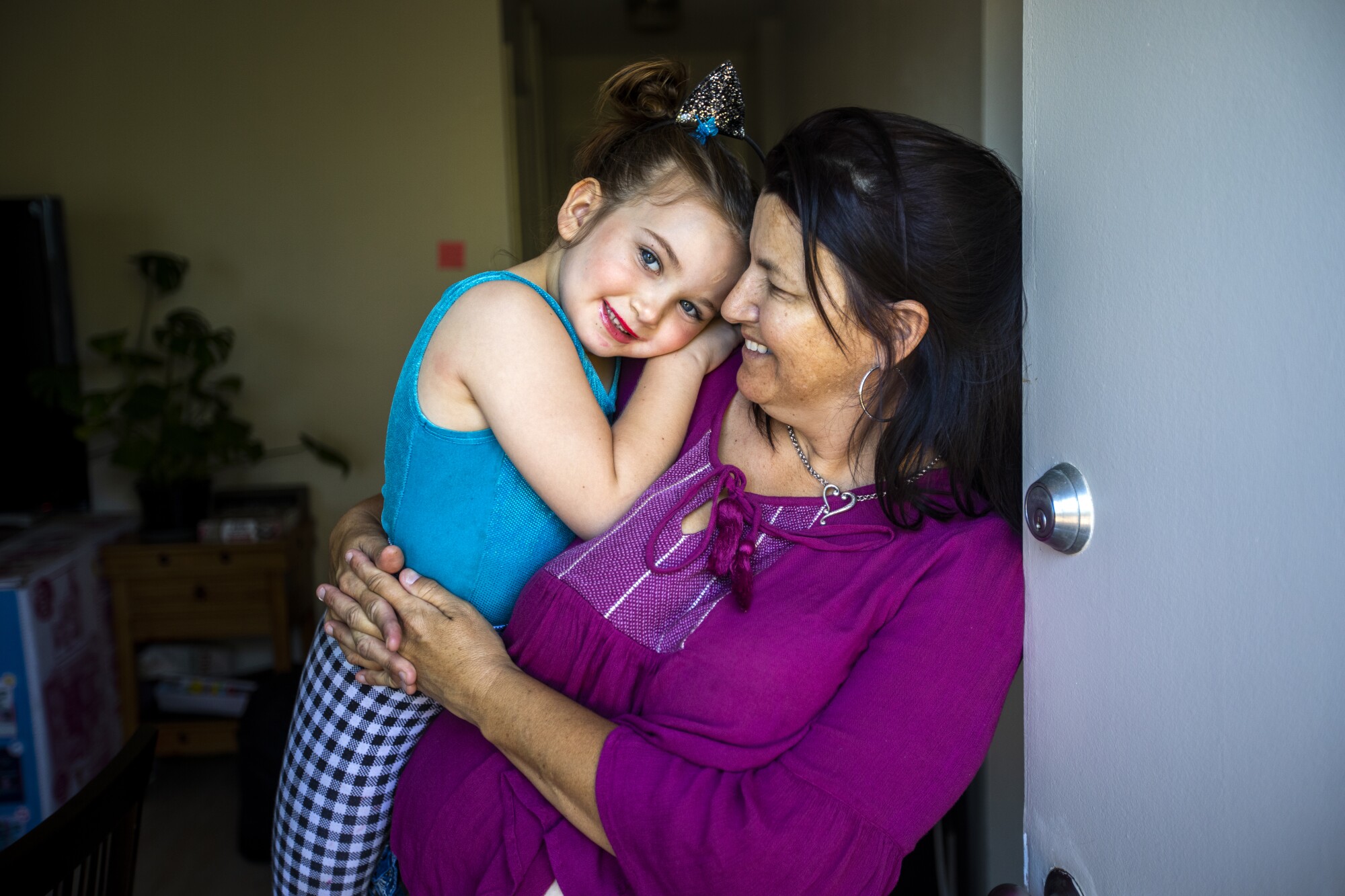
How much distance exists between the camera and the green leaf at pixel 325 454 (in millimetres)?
3510

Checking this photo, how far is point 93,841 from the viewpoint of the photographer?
1069 mm

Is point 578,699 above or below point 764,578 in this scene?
below

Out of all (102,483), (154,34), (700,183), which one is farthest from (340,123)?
(700,183)

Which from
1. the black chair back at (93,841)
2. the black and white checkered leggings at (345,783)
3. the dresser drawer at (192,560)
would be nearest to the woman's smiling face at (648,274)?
the black and white checkered leggings at (345,783)

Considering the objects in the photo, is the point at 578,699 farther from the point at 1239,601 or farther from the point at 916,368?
the point at 1239,601

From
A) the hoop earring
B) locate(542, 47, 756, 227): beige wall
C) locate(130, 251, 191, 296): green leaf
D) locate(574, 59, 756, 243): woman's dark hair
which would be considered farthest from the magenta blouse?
locate(542, 47, 756, 227): beige wall

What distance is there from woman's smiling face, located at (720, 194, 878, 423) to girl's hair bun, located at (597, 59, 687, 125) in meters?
0.36

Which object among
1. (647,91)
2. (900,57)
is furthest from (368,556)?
(900,57)

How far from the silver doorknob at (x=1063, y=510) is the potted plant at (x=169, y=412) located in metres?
2.94

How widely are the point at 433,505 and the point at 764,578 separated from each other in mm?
475

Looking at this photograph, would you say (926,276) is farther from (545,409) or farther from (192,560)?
(192,560)

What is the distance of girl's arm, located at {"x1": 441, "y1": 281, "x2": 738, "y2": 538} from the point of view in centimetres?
119

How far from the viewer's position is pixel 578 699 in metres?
1.14

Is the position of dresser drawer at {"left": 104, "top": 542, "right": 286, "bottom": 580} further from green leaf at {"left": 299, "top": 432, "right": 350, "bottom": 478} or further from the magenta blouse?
the magenta blouse
